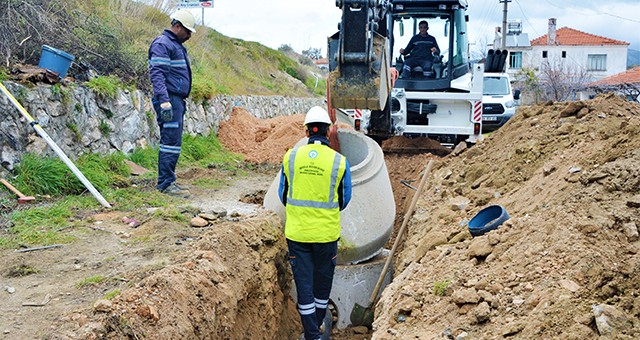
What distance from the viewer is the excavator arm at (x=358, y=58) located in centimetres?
641

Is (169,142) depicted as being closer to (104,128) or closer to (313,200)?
(104,128)

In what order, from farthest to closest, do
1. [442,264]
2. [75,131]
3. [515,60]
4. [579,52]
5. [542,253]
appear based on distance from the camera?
1. [515,60]
2. [579,52]
3. [75,131]
4. [442,264]
5. [542,253]

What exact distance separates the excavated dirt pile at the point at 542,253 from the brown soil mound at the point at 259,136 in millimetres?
6835

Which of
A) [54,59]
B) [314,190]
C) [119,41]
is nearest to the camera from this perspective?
[314,190]

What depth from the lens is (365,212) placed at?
685 cm

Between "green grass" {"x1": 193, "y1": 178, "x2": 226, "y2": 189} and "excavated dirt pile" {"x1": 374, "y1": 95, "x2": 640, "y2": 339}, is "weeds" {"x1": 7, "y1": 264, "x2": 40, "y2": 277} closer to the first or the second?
"excavated dirt pile" {"x1": 374, "y1": 95, "x2": 640, "y2": 339}

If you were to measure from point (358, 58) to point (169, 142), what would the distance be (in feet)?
8.32

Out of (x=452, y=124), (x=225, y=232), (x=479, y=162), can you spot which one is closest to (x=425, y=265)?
(x=225, y=232)

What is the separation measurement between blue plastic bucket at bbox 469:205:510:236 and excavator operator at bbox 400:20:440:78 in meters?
6.01

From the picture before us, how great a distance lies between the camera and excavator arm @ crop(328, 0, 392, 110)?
252 inches

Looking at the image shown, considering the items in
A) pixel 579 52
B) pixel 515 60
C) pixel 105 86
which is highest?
pixel 105 86

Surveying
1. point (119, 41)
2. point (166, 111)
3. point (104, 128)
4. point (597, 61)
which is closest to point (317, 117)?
point (166, 111)

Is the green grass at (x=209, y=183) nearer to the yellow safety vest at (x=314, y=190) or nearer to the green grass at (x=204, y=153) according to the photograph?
the green grass at (x=204, y=153)

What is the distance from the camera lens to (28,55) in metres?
8.61
